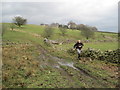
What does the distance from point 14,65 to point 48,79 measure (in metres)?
4.00

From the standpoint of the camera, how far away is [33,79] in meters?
10.5

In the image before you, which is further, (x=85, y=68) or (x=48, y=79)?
(x=85, y=68)

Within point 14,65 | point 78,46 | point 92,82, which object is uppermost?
point 78,46

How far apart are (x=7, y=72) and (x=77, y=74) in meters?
5.49

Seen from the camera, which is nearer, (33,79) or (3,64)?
(33,79)

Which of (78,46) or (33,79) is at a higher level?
(78,46)

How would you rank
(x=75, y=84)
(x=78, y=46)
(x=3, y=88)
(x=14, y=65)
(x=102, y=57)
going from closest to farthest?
(x=3, y=88) < (x=75, y=84) < (x=14, y=65) < (x=78, y=46) < (x=102, y=57)

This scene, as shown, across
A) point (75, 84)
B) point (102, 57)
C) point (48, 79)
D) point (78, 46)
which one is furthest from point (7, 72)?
point (102, 57)

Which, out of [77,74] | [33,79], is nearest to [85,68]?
[77,74]

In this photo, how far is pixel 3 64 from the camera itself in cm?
1337

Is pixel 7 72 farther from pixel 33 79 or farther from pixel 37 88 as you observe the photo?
pixel 37 88

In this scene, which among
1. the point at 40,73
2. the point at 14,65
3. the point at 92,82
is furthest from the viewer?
the point at 14,65

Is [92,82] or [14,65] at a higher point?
[14,65]

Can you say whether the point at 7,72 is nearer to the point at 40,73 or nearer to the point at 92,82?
the point at 40,73
